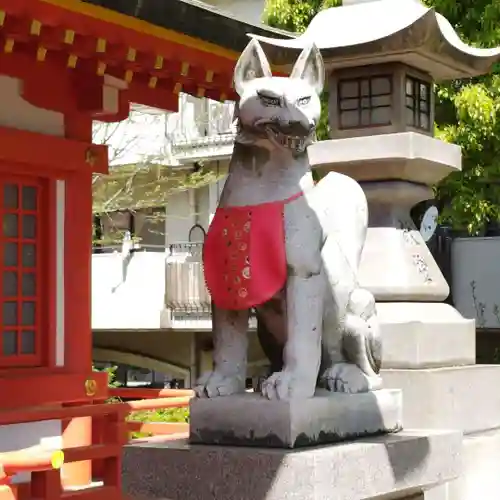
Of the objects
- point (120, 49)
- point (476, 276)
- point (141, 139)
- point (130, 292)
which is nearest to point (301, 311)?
point (120, 49)

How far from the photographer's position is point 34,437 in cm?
679

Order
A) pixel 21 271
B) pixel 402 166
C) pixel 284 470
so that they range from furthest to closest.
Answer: pixel 21 271 → pixel 402 166 → pixel 284 470

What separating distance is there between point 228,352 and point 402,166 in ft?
6.32

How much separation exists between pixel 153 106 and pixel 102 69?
4.15 ft

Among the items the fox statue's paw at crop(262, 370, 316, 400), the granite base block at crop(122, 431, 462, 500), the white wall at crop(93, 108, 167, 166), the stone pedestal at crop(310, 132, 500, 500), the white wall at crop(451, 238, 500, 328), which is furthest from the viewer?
the white wall at crop(93, 108, 167, 166)

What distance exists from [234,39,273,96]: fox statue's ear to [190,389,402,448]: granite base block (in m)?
1.01

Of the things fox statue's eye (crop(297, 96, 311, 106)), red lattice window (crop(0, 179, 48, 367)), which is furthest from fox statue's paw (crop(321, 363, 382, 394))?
red lattice window (crop(0, 179, 48, 367))

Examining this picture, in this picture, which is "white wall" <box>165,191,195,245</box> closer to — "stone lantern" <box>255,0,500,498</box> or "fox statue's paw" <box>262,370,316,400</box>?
"stone lantern" <box>255,0,500,498</box>

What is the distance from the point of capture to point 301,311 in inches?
119

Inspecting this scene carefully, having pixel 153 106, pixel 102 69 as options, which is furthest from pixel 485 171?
pixel 102 69

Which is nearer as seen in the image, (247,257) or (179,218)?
(247,257)

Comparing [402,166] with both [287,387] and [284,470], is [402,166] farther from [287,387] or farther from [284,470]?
[284,470]

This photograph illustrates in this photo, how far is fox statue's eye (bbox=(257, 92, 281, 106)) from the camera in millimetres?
3012

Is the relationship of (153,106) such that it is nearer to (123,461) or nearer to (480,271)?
(123,461)
